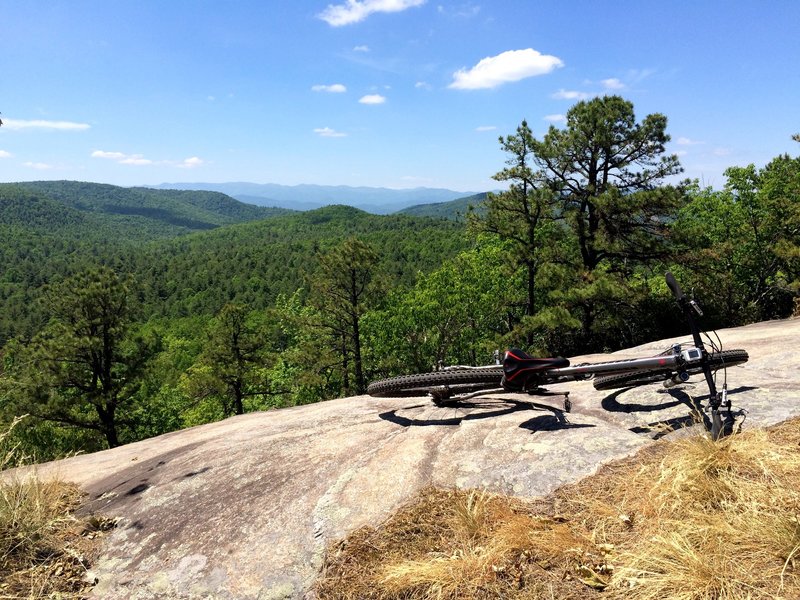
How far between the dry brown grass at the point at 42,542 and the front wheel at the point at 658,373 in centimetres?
640

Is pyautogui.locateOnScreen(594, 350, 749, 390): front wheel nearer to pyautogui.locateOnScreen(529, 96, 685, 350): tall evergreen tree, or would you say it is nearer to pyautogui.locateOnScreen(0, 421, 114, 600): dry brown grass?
pyautogui.locateOnScreen(0, 421, 114, 600): dry brown grass

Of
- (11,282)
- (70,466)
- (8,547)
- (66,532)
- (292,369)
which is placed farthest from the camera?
(11,282)

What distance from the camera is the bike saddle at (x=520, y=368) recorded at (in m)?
6.01

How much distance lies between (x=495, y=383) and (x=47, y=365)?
1107 inches

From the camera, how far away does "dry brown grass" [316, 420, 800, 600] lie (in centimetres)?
292

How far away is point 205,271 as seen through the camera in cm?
17025

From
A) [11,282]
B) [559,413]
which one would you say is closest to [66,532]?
[559,413]

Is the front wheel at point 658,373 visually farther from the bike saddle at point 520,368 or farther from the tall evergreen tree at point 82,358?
the tall evergreen tree at point 82,358

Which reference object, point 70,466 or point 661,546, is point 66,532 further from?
point 661,546

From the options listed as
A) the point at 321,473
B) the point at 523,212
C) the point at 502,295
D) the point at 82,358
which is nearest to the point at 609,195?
the point at 523,212

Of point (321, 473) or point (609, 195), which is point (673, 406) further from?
point (609, 195)

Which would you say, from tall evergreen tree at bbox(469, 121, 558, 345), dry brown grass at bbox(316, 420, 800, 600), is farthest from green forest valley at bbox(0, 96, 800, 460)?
dry brown grass at bbox(316, 420, 800, 600)

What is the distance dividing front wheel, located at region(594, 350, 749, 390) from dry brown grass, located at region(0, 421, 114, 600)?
6.40m

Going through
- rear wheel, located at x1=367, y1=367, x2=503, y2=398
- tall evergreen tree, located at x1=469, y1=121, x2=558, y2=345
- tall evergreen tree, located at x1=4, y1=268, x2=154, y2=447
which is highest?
tall evergreen tree, located at x1=469, y1=121, x2=558, y2=345
